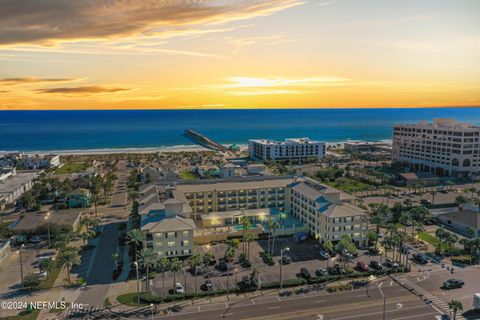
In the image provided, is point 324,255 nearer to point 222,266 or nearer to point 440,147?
point 222,266

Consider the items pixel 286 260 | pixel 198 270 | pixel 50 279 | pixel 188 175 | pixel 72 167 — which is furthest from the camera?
pixel 72 167

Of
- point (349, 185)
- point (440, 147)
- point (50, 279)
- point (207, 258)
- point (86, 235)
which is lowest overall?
point (50, 279)

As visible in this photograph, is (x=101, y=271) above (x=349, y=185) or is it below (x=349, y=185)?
below

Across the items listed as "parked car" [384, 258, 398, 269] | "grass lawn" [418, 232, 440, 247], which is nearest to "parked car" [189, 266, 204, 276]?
"parked car" [384, 258, 398, 269]

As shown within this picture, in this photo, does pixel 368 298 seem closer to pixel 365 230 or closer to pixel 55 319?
pixel 365 230

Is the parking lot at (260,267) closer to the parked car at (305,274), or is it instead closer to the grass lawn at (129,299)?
the parked car at (305,274)

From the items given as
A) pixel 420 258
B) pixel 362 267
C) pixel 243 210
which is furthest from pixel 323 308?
pixel 243 210

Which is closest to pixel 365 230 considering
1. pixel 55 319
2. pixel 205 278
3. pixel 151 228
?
pixel 205 278

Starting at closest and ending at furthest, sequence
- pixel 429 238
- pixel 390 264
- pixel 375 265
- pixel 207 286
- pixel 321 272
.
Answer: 1. pixel 207 286
2. pixel 321 272
3. pixel 375 265
4. pixel 390 264
5. pixel 429 238
